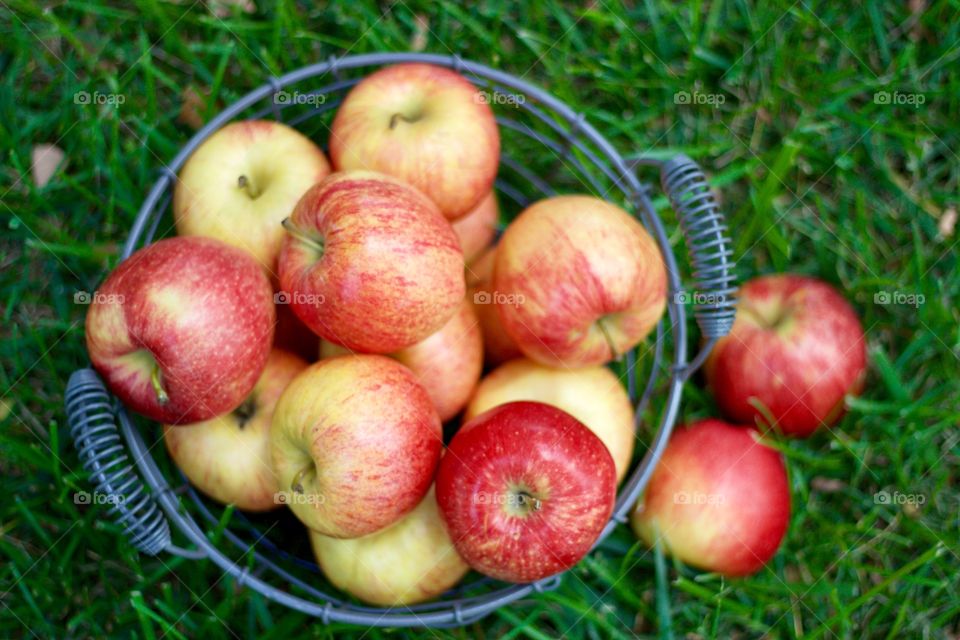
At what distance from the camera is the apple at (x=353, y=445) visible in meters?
1.73

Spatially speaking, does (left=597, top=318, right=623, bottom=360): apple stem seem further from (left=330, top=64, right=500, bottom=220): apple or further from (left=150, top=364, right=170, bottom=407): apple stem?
(left=150, top=364, right=170, bottom=407): apple stem

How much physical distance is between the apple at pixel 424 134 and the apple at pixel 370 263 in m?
0.13

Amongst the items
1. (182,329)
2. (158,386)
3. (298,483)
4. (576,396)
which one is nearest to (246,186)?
(182,329)

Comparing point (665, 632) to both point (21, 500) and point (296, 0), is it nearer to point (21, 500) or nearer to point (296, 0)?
point (21, 500)

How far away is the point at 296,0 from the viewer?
8.79ft

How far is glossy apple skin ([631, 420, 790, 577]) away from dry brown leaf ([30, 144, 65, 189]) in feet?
Answer: 6.84

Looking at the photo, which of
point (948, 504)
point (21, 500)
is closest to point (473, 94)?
point (21, 500)

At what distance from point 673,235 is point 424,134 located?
970 millimetres

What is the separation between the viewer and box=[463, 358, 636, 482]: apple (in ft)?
6.73

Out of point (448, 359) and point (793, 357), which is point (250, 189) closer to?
point (448, 359)

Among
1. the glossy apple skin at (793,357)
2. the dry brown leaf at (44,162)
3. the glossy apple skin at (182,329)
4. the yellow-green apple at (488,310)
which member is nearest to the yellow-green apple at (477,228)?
the yellow-green apple at (488,310)

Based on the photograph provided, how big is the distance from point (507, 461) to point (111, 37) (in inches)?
78.9

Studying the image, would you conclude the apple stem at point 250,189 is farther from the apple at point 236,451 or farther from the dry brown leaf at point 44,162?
the dry brown leaf at point 44,162

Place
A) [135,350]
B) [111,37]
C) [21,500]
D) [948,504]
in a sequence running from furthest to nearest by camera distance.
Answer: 1. [111,37]
2. [948,504]
3. [21,500]
4. [135,350]
